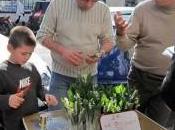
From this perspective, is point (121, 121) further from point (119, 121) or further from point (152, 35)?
point (152, 35)

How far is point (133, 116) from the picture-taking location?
232 centimetres

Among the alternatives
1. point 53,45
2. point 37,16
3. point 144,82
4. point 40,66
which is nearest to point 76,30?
point 53,45

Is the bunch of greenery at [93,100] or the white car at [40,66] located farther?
the white car at [40,66]

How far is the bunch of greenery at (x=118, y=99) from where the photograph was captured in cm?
227

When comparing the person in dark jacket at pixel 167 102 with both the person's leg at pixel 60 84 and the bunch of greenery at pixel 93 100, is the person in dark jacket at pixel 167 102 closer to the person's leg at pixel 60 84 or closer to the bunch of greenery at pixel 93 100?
the bunch of greenery at pixel 93 100

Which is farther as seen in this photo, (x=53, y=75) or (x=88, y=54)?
(x=53, y=75)

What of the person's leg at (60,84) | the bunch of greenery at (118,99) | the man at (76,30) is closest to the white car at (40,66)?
the person's leg at (60,84)

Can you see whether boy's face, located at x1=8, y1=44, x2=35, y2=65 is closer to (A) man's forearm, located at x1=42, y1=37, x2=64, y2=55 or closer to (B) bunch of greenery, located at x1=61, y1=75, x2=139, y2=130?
(A) man's forearm, located at x1=42, y1=37, x2=64, y2=55

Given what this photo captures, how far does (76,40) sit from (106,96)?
3.13ft

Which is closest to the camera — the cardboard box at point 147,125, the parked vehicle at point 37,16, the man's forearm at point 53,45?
the cardboard box at point 147,125

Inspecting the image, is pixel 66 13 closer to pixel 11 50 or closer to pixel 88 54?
pixel 88 54

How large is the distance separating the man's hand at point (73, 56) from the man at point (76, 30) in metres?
0.13

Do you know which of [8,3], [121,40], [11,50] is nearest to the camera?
[11,50]

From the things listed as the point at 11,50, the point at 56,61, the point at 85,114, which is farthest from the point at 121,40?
the point at 85,114
